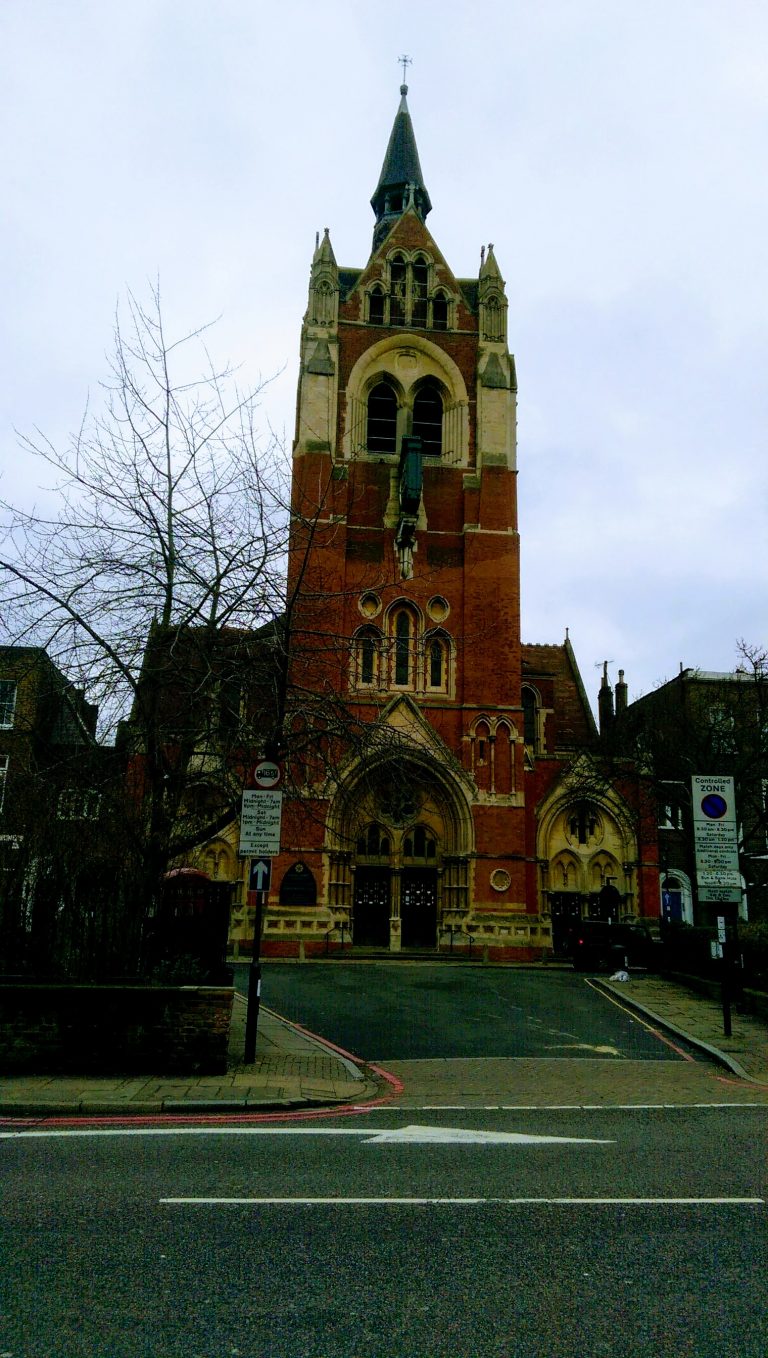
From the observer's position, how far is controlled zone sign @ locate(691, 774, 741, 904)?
15.7 meters

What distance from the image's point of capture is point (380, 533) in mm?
34031

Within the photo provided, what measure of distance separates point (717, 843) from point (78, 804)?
1003 cm

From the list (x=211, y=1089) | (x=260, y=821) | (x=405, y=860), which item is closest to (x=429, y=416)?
(x=405, y=860)

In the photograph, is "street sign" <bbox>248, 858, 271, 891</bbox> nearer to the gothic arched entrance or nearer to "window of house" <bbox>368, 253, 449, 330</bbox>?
Answer: the gothic arched entrance

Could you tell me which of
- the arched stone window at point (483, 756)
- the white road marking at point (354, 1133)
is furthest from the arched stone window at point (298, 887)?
the white road marking at point (354, 1133)

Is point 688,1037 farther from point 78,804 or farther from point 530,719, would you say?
point 530,719

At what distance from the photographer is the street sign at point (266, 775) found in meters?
12.1

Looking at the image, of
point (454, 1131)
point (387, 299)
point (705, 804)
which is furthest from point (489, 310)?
point (454, 1131)

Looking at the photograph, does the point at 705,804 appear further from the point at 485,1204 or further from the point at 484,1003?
the point at 485,1204

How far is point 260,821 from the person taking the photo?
472 inches

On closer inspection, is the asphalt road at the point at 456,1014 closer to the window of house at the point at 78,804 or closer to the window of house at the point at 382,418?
the window of house at the point at 78,804

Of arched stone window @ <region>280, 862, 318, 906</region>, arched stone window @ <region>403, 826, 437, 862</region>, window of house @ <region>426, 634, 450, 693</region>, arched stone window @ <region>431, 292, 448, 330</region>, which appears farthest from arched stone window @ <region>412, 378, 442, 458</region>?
arched stone window @ <region>280, 862, 318, 906</region>

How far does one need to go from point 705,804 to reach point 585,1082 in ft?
19.6

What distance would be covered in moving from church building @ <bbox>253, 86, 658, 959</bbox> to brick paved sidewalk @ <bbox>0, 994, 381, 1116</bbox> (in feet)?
56.6
